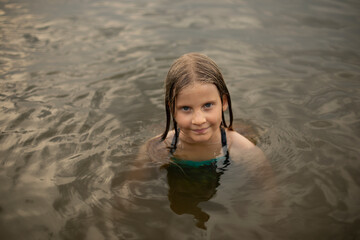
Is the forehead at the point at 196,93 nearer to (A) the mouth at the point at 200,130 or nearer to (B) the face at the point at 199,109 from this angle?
(B) the face at the point at 199,109

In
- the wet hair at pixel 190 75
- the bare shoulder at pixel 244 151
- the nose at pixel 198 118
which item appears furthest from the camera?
the bare shoulder at pixel 244 151

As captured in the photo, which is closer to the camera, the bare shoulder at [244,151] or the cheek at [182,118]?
the cheek at [182,118]

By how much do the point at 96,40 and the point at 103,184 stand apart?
4333 millimetres

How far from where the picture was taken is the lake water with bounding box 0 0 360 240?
2.90 metres

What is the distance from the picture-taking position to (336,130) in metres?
4.01

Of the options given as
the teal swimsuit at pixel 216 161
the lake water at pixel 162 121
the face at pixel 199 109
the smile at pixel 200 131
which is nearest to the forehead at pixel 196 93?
the face at pixel 199 109

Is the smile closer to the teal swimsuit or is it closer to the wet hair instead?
the wet hair

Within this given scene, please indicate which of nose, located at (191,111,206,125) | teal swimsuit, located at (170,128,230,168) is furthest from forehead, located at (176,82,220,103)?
teal swimsuit, located at (170,128,230,168)

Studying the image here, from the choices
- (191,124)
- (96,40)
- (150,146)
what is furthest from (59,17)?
(191,124)

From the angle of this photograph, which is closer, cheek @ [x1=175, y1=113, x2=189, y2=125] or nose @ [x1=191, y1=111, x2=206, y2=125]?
nose @ [x1=191, y1=111, x2=206, y2=125]

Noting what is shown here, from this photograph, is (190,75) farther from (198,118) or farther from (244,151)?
(244,151)

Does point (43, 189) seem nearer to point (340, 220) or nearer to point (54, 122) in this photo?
point (54, 122)

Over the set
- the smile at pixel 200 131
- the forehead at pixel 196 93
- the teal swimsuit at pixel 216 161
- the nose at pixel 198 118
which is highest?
the forehead at pixel 196 93

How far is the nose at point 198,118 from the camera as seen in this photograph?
2885 millimetres
